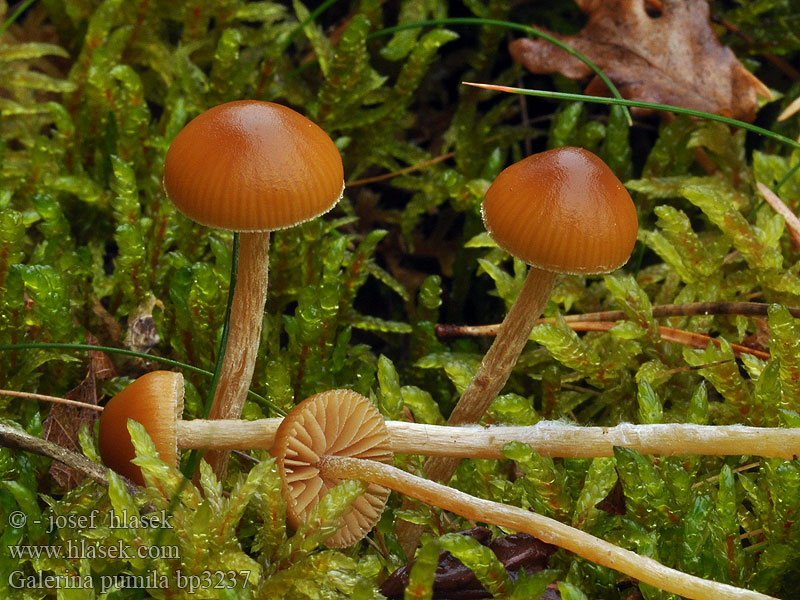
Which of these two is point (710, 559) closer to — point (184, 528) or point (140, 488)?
point (184, 528)

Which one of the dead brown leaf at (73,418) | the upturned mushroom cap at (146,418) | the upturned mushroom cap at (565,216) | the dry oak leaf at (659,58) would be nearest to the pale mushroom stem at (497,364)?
the upturned mushroom cap at (565,216)

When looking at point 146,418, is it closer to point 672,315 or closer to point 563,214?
point 563,214

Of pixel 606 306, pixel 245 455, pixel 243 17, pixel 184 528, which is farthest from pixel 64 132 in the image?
pixel 606 306

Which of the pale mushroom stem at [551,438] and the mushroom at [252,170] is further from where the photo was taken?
the pale mushroom stem at [551,438]

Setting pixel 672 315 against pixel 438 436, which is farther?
pixel 672 315

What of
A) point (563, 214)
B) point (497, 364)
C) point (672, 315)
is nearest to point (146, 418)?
point (497, 364)

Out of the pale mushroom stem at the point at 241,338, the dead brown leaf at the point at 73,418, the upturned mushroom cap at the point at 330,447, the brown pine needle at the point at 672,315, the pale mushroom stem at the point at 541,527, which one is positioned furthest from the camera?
the brown pine needle at the point at 672,315

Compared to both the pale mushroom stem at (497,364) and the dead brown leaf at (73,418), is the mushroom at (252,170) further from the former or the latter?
the dead brown leaf at (73,418)
